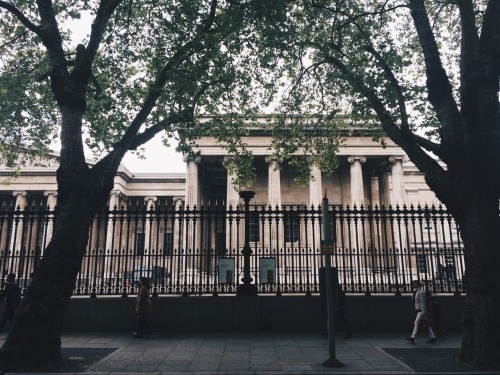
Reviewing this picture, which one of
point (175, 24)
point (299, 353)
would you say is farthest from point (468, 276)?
point (175, 24)

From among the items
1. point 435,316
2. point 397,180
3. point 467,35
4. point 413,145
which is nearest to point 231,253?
point 435,316

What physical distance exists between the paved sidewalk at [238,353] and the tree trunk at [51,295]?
1.72 ft

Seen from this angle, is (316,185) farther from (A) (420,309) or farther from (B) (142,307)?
(B) (142,307)

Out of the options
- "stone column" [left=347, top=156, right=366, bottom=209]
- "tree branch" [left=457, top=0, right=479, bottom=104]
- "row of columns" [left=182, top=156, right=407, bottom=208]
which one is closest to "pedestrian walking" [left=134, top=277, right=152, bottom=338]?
"tree branch" [left=457, top=0, right=479, bottom=104]

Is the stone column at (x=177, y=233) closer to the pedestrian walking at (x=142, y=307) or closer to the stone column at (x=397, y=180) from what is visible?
the pedestrian walking at (x=142, y=307)

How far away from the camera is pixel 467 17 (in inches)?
341

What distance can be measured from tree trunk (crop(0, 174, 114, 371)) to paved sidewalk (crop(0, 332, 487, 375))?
53cm

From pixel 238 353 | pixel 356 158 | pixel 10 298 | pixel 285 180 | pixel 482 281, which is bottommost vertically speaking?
pixel 238 353

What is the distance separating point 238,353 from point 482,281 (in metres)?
4.95

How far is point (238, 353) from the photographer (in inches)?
321

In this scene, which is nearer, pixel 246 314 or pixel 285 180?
pixel 246 314

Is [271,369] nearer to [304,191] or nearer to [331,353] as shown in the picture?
[331,353]

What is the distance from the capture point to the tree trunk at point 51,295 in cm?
682

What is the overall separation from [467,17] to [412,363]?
7.43 m
